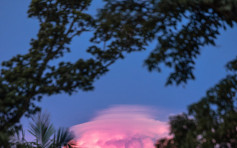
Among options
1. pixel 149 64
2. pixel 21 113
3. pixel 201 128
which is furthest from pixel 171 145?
pixel 21 113

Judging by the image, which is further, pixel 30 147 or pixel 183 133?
pixel 30 147

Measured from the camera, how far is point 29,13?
12500 millimetres

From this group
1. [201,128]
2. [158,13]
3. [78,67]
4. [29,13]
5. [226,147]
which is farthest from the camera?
[29,13]

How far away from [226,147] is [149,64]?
11.8 ft

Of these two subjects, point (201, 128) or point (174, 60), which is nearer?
point (201, 128)

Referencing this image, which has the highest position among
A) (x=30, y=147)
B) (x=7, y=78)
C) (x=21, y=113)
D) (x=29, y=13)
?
(x=29, y=13)

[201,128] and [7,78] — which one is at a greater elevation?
[7,78]

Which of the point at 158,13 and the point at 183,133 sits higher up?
the point at 158,13

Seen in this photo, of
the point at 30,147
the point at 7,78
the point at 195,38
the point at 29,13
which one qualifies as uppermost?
the point at 29,13

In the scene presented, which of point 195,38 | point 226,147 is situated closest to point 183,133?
point 226,147

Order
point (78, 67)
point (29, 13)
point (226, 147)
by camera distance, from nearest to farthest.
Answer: point (226, 147)
point (78, 67)
point (29, 13)

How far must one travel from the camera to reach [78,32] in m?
12.6

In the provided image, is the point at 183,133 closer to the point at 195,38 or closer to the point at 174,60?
the point at 174,60

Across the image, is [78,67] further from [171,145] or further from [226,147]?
[226,147]
